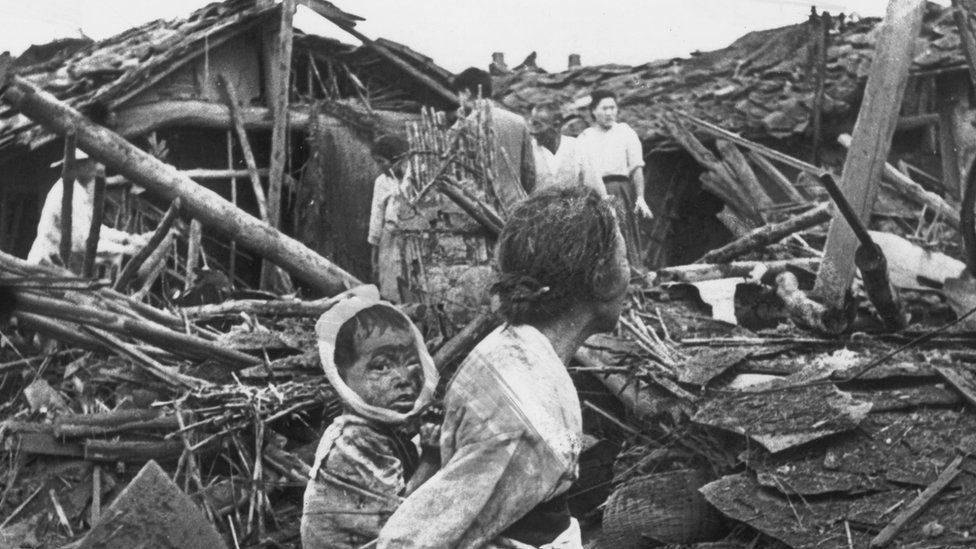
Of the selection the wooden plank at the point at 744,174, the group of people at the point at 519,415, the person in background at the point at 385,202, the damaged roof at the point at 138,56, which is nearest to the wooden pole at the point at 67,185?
the group of people at the point at 519,415

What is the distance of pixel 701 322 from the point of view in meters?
8.77

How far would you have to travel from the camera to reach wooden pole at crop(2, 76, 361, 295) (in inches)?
367

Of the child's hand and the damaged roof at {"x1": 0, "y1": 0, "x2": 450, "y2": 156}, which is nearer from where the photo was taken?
the child's hand

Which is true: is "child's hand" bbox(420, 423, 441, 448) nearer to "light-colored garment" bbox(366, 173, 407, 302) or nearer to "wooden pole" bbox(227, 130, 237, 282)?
"light-colored garment" bbox(366, 173, 407, 302)

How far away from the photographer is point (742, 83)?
1642 centimetres

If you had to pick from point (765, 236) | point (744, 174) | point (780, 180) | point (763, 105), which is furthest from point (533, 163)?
point (763, 105)

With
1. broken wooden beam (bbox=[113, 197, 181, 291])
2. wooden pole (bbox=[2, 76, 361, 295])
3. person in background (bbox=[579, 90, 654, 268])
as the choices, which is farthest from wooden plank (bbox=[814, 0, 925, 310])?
person in background (bbox=[579, 90, 654, 268])

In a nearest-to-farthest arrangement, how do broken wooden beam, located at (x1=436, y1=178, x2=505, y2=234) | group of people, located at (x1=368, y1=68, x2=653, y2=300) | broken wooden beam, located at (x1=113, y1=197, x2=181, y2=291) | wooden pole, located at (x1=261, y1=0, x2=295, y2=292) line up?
broken wooden beam, located at (x1=113, y1=197, x2=181, y2=291)
broken wooden beam, located at (x1=436, y1=178, x2=505, y2=234)
group of people, located at (x1=368, y1=68, x2=653, y2=300)
wooden pole, located at (x1=261, y1=0, x2=295, y2=292)

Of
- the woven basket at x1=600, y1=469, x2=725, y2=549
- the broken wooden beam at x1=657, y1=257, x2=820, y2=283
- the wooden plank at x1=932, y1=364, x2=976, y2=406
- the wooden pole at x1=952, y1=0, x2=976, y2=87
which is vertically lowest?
the woven basket at x1=600, y1=469, x2=725, y2=549

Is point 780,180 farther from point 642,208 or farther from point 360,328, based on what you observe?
point 360,328

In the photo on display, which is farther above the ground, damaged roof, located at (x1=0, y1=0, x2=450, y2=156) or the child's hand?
damaged roof, located at (x1=0, y1=0, x2=450, y2=156)

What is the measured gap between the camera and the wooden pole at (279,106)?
13.7 m

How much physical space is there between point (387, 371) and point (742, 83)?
12853 millimetres

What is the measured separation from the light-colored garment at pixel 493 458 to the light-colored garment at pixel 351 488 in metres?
0.98
